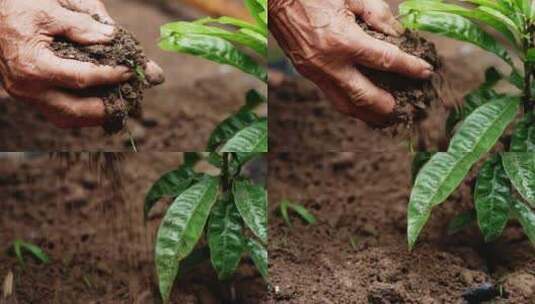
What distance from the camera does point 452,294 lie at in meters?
2.08

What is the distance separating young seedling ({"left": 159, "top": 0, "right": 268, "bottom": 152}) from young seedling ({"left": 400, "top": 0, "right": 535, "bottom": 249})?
1.29ft

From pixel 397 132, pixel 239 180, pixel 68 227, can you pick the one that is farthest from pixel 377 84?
pixel 68 227

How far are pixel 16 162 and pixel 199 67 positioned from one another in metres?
0.80

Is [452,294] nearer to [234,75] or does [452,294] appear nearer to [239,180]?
[239,180]

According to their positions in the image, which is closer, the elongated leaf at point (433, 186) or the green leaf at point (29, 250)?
the elongated leaf at point (433, 186)

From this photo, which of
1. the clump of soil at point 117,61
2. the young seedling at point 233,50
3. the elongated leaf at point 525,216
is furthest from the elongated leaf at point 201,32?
the elongated leaf at point 525,216

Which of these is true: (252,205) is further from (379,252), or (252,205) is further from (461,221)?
(461,221)

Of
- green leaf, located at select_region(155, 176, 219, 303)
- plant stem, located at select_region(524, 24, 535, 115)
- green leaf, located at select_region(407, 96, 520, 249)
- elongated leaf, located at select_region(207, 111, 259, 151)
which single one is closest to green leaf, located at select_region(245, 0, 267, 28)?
elongated leaf, located at select_region(207, 111, 259, 151)

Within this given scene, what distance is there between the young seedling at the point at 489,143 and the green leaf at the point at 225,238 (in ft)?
1.41

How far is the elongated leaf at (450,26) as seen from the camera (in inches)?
83.2

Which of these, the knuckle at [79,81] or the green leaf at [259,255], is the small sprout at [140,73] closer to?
the knuckle at [79,81]

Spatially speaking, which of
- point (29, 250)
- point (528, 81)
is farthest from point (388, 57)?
point (29, 250)

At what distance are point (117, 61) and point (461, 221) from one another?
98 cm

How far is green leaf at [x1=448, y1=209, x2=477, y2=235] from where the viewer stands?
7.20 feet
